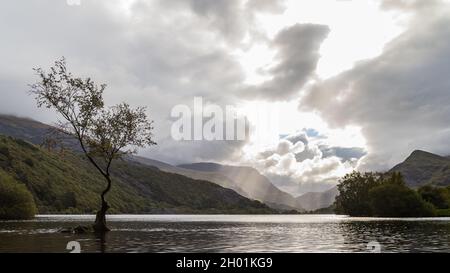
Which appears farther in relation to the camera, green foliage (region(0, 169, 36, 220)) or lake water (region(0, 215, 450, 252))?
green foliage (region(0, 169, 36, 220))

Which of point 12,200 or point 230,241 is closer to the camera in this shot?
point 230,241

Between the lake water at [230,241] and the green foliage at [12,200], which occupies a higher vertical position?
the green foliage at [12,200]

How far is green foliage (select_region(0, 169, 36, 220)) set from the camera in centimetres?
16891

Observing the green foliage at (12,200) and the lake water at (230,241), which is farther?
the green foliage at (12,200)

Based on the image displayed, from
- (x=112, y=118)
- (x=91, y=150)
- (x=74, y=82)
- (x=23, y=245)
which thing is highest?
(x=74, y=82)

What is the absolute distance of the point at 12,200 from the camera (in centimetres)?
17088

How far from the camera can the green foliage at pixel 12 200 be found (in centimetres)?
16891

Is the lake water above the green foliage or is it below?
below

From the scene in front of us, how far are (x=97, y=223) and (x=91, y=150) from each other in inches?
579

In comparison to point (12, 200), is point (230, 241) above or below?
below
